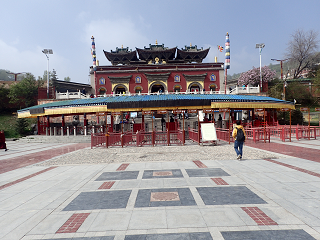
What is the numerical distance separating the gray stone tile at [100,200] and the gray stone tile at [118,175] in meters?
1.17

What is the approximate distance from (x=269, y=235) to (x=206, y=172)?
3.46 metres

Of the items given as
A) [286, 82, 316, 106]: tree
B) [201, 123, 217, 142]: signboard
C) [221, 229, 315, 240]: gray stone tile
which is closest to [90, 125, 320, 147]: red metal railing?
[201, 123, 217, 142]: signboard

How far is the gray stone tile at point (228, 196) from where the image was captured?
154 inches

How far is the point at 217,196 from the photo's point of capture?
4.24 metres

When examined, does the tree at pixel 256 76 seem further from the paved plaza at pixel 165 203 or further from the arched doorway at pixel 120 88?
the paved plaza at pixel 165 203

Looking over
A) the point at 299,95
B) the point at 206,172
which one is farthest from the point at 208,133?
→ the point at 299,95

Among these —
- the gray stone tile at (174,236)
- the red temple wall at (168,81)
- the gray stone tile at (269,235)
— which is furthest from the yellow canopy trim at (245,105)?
the red temple wall at (168,81)

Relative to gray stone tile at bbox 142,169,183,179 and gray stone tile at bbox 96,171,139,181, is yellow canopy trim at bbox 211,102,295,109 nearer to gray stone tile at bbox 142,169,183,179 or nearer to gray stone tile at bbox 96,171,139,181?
gray stone tile at bbox 142,169,183,179

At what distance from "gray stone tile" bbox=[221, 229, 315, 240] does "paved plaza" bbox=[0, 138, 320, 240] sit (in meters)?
0.01

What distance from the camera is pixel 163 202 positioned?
398 cm

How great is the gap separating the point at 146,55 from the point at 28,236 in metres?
42.7

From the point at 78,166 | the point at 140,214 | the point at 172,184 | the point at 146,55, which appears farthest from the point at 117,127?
the point at 146,55

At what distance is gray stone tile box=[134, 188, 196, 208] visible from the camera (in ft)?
12.7

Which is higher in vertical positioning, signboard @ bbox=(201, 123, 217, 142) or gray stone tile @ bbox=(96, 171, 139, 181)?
signboard @ bbox=(201, 123, 217, 142)
